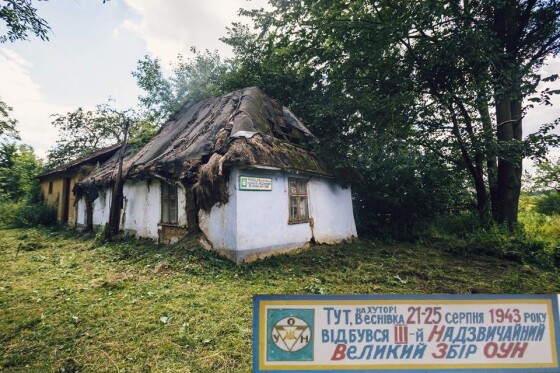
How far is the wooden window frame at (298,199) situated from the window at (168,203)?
392 centimetres

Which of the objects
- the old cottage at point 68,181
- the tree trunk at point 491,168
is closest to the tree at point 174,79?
the old cottage at point 68,181

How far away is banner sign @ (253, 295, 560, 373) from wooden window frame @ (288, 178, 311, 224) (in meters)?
7.29

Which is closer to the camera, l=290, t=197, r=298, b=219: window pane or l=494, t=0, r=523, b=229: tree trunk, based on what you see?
l=494, t=0, r=523, b=229: tree trunk

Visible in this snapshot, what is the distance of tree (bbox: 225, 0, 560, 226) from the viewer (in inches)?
338

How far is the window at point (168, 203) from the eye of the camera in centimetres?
997

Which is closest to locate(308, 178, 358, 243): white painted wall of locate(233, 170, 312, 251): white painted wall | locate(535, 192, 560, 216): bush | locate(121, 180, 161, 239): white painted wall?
locate(233, 170, 312, 251): white painted wall

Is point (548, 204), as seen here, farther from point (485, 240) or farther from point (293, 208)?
point (293, 208)

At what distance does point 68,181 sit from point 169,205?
12961mm

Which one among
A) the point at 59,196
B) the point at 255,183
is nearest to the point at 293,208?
the point at 255,183

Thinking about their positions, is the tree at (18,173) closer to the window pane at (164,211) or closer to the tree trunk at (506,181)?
the window pane at (164,211)

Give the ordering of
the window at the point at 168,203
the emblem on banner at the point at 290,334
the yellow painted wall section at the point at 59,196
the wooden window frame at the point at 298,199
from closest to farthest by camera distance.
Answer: the emblem on banner at the point at 290,334, the wooden window frame at the point at 298,199, the window at the point at 168,203, the yellow painted wall section at the point at 59,196

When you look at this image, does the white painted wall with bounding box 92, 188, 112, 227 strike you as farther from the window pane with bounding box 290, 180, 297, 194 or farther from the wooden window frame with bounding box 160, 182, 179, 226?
the window pane with bounding box 290, 180, 297, 194

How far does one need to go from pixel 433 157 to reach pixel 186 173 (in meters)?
8.44

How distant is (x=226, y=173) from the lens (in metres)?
8.10
